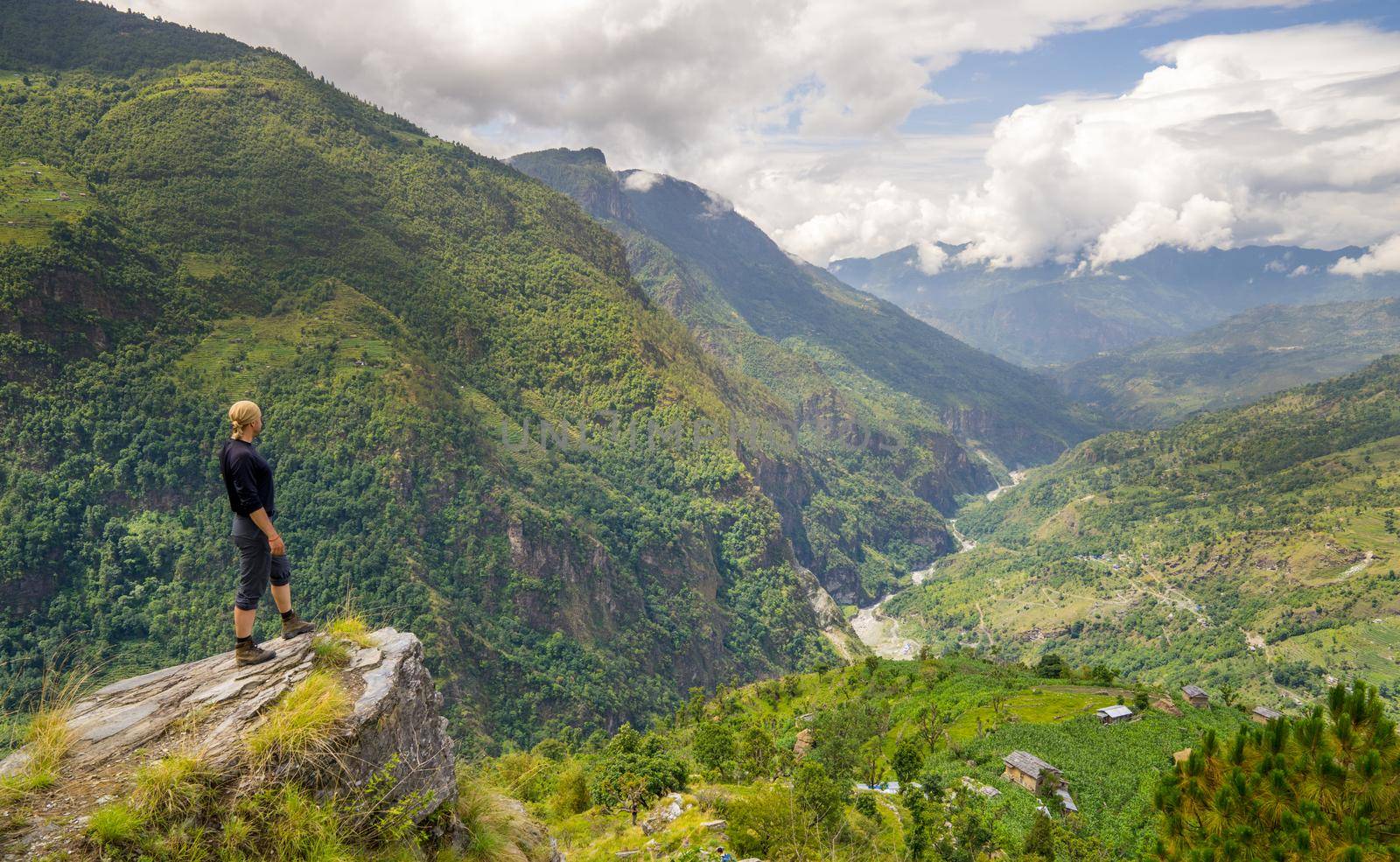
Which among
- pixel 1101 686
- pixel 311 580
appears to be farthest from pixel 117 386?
pixel 1101 686

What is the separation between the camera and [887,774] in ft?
168

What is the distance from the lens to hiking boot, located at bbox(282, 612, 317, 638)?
1184 centimetres

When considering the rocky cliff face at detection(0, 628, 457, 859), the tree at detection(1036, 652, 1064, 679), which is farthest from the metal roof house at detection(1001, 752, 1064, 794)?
the rocky cliff face at detection(0, 628, 457, 859)

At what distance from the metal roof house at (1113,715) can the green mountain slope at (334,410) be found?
63.7 meters

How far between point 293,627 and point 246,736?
129 inches

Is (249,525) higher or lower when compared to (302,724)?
higher

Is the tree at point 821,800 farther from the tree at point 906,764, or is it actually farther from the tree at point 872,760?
the tree at point 872,760

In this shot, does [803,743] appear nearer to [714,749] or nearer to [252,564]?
[714,749]

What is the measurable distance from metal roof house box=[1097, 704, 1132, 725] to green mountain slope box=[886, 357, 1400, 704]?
Answer: 7604 cm

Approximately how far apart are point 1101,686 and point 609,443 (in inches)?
4316

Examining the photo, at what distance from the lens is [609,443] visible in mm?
155125

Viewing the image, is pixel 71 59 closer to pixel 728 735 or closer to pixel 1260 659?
pixel 728 735

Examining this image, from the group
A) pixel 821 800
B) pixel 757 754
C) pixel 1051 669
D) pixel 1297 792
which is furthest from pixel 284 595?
pixel 1051 669

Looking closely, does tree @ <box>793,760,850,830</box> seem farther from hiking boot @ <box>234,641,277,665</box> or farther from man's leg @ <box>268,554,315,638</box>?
hiking boot @ <box>234,641,277,665</box>
